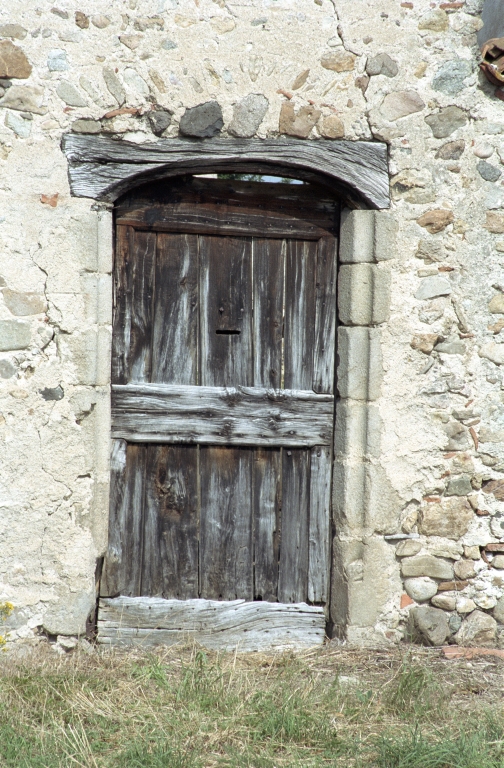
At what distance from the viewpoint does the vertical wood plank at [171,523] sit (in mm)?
3414

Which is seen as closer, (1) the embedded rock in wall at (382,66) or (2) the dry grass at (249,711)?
(2) the dry grass at (249,711)

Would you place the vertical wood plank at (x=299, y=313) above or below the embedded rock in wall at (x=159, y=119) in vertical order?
below

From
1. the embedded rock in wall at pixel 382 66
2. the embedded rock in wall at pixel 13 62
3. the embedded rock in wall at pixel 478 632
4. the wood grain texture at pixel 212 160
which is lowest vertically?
the embedded rock in wall at pixel 478 632

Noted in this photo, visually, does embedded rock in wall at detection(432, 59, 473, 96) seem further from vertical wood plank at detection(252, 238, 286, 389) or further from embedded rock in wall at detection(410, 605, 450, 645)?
embedded rock in wall at detection(410, 605, 450, 645)

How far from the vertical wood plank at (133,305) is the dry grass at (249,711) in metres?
1.38

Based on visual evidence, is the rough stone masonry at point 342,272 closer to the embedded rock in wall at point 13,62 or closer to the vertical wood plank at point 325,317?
the embedded rock in wall at point 13,62

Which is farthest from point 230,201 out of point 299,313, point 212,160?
point 299,313

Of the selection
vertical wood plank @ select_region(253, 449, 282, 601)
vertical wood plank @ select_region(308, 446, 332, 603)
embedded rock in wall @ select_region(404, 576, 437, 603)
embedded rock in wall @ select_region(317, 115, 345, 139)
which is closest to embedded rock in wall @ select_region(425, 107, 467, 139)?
embedded rock in wall @ select_region(317, 115, 345, 139)

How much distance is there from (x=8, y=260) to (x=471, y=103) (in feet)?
7.52

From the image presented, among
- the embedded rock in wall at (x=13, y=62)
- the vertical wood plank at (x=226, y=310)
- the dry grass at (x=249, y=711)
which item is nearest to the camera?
the dry grass at (x=249, y=711)

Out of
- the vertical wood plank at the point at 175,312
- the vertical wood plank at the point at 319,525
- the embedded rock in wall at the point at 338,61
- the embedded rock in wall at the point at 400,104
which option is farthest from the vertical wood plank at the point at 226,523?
the embedded rock in wall at the point at 338,61

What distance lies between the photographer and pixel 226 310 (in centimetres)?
340

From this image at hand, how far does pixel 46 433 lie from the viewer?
314cm

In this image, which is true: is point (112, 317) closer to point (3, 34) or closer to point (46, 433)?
point (46, 433)
